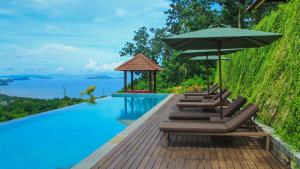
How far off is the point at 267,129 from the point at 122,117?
9300 millimetres

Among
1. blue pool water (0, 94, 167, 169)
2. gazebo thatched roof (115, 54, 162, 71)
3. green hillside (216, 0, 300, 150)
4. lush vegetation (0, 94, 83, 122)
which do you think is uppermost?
Result: gazebo thatched roof (115, 54, 162, 71)

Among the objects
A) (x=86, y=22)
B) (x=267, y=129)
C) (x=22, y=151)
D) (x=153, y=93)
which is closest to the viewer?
(x=267, y=129)

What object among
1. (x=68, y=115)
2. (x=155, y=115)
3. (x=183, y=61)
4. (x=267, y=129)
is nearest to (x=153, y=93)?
(x=183, y=61)

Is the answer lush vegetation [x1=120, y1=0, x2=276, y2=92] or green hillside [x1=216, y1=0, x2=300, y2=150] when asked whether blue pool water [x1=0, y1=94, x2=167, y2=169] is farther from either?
lush vegetation [x1=120, y1=0, x2=276, y2=92]

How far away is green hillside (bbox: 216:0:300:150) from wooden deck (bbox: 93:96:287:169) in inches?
23.5

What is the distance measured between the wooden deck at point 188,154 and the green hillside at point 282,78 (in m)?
0.60

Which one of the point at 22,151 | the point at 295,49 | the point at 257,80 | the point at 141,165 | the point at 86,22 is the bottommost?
the point at 22,151

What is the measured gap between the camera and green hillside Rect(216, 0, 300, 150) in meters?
5.86

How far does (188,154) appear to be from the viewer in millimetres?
5945

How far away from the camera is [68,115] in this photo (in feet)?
54.2

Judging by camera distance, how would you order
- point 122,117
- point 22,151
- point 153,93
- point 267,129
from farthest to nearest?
point 153,93, point 122,117, point 22,151, point 267,129

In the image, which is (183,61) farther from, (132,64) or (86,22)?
(86,22)

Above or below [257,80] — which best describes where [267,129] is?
below

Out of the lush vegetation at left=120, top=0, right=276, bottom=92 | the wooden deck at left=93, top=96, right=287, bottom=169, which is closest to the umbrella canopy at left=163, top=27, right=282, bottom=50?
the wooden deck at left=93, top=96, right=287, bottom=169
